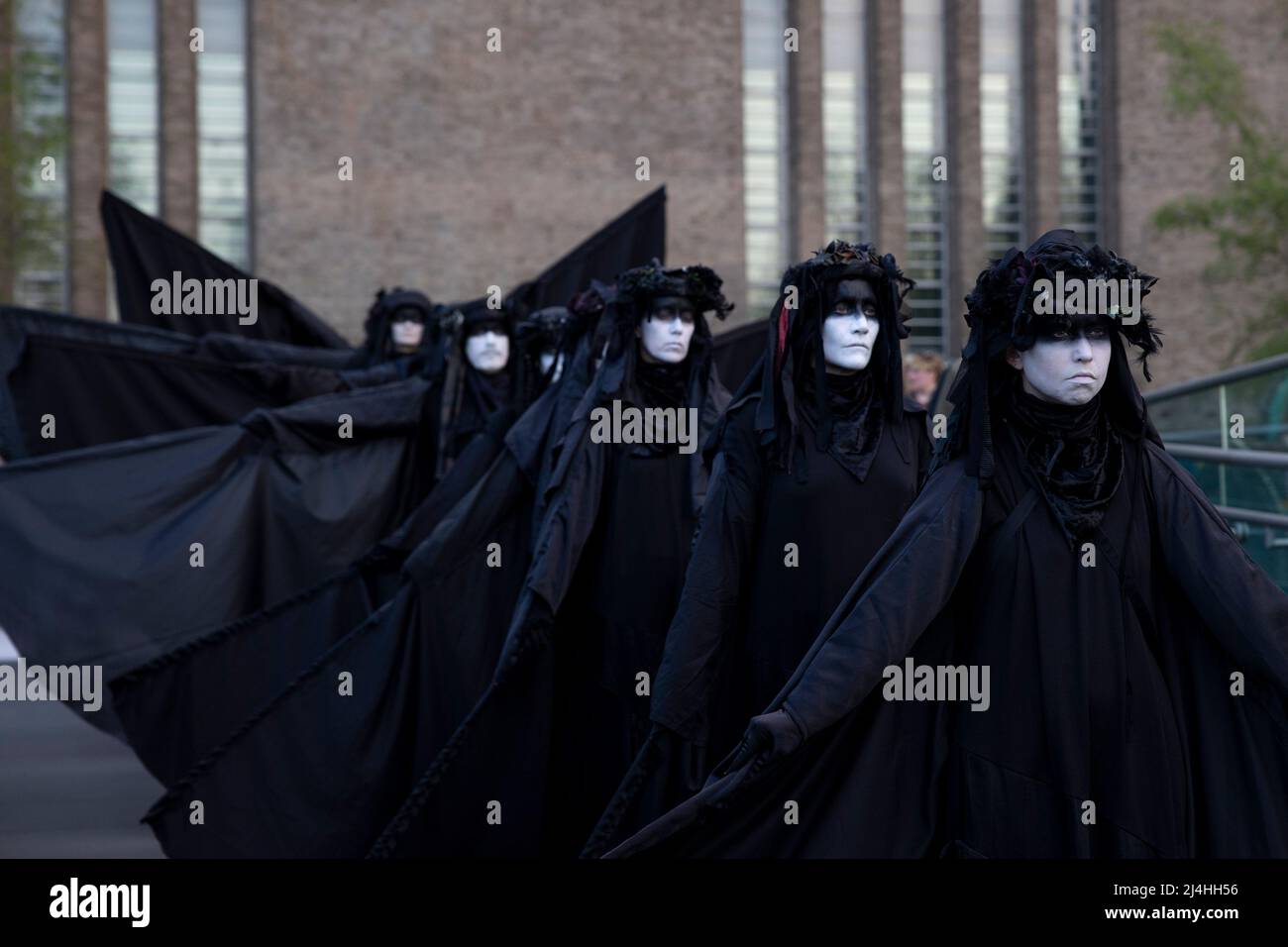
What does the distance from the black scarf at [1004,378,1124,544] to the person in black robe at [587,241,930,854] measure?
1667 mm

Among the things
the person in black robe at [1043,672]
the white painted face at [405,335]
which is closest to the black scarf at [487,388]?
the white painted face at [405,335]

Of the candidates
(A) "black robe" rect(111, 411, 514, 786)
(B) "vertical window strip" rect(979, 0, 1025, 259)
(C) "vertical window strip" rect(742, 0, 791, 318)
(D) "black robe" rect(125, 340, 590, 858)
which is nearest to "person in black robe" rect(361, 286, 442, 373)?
(A) "black robe" rect(111, 411, 514, 786)

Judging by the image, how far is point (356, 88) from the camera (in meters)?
30.3

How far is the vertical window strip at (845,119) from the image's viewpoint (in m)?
32.2

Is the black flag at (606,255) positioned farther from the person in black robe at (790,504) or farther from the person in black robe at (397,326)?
the person in black robe at (790,504)

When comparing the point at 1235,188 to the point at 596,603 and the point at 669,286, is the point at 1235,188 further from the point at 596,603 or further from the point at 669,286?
the point at 596,603

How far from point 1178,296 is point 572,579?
27513 mm

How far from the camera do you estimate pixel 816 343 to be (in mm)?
5957

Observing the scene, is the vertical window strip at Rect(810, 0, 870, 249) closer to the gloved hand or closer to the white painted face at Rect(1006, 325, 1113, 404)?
the white painted face at Rect(1006, 325, 1113, 404)

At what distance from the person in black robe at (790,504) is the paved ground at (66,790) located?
3.14m

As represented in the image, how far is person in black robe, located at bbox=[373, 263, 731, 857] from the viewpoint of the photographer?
23.5ft

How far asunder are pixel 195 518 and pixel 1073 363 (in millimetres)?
7122

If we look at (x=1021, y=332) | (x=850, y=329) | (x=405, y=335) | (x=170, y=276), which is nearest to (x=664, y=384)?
(x=850, y=329)
